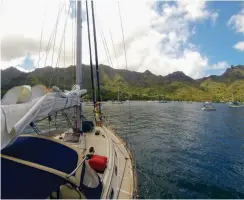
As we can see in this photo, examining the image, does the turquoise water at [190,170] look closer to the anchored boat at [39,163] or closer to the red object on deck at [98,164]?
the red object on deck at [98,164]

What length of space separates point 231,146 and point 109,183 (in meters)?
22.0

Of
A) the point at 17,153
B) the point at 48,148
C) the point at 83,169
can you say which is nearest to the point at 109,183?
the point at 83,169

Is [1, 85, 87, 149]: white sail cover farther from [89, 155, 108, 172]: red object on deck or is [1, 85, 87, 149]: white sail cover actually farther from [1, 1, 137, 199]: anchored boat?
[89, 155, 108, 172]: red object on deck

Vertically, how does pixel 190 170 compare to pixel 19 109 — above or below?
below

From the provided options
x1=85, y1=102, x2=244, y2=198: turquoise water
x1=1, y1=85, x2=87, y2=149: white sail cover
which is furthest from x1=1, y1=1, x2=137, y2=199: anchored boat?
x1=85, y1=102, x2=244, y2=198: turquoise water

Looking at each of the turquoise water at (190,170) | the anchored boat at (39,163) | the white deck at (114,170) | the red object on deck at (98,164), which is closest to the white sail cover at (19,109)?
the anchored boat at (39,163)

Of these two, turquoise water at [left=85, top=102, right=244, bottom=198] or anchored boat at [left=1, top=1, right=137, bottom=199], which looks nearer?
anchored boat at [left=1, top=1, right=137, bottom=199]

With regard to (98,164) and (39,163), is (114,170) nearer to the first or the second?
(98,164)

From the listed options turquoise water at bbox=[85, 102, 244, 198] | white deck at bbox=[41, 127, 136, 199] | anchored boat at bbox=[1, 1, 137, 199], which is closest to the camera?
anchored boat at bbox=[1, 1, 137, 199]

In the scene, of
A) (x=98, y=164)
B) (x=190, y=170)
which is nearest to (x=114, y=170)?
(x=98, y=164)

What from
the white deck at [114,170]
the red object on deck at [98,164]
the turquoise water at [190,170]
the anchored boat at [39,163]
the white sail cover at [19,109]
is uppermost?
the white sail cover at [19,109]

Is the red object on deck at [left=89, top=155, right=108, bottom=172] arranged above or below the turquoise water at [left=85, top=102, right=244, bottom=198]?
above

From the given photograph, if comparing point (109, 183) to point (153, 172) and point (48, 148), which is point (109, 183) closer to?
point (48, 148)

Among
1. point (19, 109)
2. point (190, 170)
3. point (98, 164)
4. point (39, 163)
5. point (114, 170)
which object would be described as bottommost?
point (190, 170)
